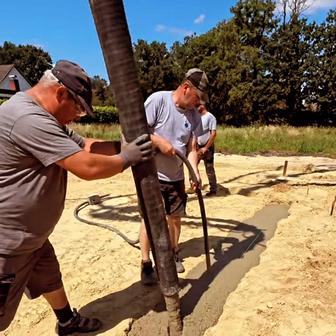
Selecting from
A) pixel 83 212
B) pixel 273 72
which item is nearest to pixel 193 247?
pixel 83 212

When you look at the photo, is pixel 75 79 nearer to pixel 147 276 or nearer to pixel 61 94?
pixel 61 94

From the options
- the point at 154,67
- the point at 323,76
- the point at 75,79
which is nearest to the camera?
the point at 75,79

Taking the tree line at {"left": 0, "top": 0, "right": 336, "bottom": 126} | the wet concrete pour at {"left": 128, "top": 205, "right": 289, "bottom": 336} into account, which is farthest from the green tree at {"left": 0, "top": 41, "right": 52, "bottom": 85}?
the wet concrete pour at {"left": 128, "top": 205, "right": 289, "bottom": 336}

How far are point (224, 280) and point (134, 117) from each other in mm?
2066

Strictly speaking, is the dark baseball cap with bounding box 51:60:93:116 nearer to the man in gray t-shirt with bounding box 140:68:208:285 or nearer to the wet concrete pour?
the man in gray t-shirt with bounding box 140:68:208:285

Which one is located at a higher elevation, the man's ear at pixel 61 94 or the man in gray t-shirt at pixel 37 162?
the man's ear at pixel 61 94

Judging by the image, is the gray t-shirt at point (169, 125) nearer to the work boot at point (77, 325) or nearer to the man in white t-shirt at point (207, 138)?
the work boot at point (77, 325)

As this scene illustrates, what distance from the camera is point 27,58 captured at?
59062 mm

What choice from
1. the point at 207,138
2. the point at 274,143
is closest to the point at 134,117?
the point at 207,138

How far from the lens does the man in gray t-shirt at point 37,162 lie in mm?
2006

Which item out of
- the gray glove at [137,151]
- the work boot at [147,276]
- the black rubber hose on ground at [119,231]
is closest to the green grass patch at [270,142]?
the black rubber hose on ground at [119,231]

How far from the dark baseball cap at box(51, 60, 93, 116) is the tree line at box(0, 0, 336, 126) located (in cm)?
2708

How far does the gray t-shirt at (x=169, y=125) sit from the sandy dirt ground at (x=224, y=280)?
3.63ft

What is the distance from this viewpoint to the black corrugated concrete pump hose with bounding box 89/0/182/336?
229 cm
